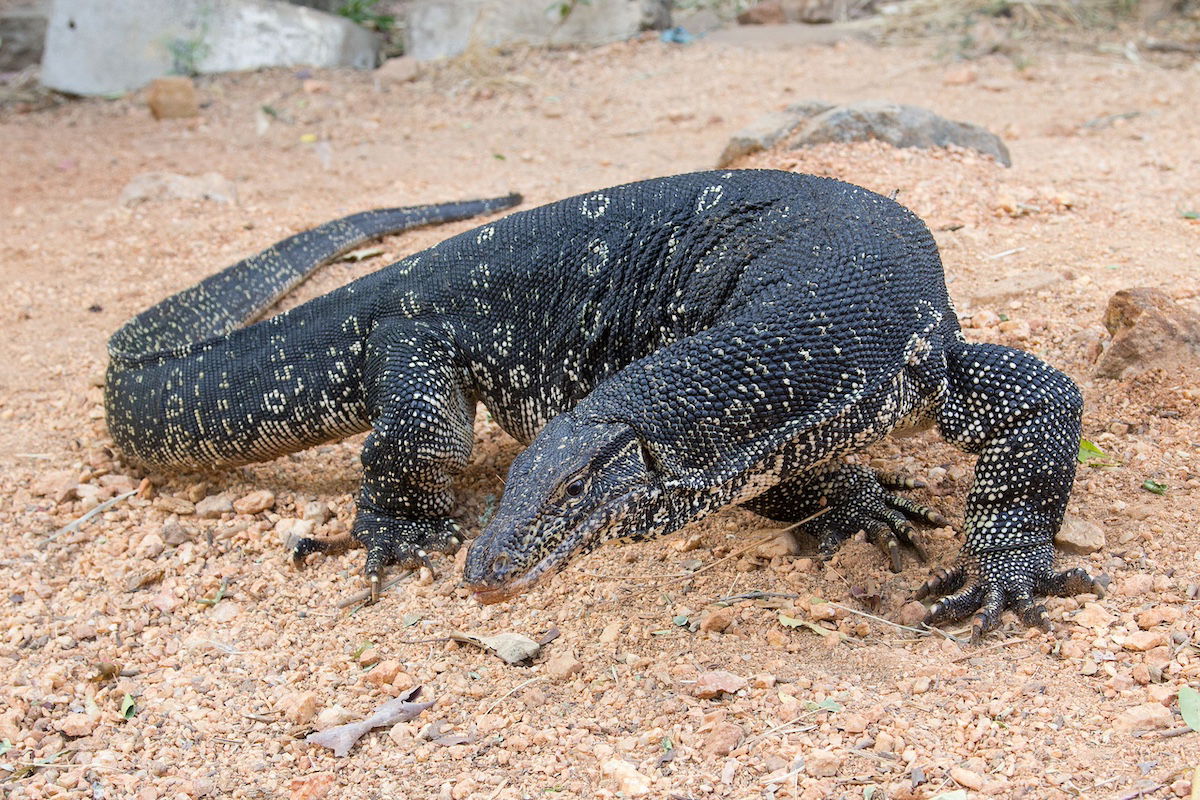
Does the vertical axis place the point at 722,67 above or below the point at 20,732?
above

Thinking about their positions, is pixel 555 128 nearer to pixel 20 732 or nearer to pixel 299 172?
pixel 299 172

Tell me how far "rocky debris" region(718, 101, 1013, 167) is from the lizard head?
4695 mm

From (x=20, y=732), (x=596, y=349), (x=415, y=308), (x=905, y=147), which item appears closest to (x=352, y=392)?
(x=415, y=308)

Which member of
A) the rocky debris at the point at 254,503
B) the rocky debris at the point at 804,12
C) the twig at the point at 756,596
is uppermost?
the rocky debris at the point at 804,12

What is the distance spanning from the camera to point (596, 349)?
4.76 metres

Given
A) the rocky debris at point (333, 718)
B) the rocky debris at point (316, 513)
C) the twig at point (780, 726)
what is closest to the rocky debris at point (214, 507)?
the rocky debris at point (316, 513)

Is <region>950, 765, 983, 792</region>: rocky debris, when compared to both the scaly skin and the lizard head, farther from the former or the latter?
the lizard head

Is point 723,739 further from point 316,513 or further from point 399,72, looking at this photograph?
point 399,72

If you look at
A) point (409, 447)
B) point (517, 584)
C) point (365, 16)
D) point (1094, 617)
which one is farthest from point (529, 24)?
point (1094, 617)

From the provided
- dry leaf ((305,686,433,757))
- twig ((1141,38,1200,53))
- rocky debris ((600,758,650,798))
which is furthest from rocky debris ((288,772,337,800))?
twig ((1141,38,1200,53))

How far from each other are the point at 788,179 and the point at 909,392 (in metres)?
1.08

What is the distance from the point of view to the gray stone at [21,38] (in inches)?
566

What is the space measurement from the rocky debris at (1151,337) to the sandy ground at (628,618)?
0.08 m

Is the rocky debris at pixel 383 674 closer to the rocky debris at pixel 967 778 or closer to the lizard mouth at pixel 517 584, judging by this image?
the lizard mouth at pixel 517 584
